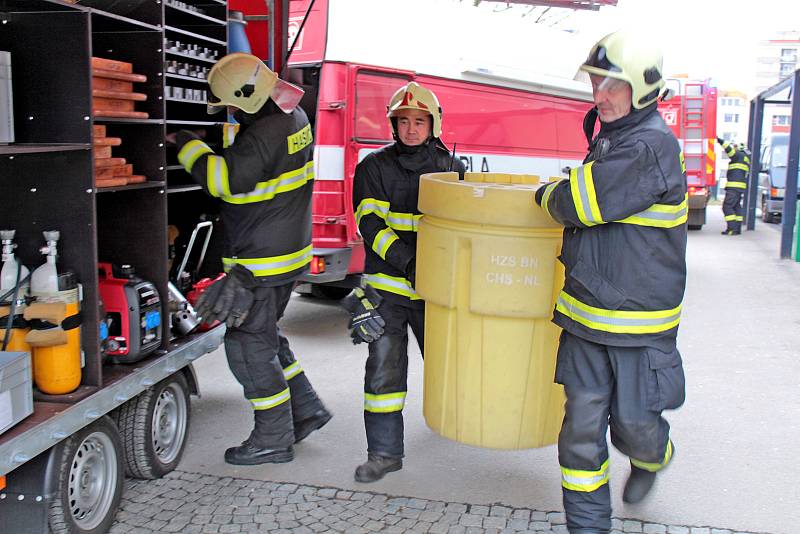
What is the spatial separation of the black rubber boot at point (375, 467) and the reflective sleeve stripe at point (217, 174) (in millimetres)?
1561

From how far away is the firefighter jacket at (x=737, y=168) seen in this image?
1577 centimetres

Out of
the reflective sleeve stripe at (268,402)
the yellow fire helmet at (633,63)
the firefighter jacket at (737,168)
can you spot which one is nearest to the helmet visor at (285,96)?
the reflective sleeve stripe at (268,402)

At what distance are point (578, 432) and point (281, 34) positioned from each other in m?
3.43

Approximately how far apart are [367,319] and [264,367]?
23.4 inches

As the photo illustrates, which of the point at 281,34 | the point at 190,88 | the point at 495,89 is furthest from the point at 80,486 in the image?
the point at 495,89

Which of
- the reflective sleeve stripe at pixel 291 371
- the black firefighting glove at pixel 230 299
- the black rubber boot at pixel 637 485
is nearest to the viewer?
the black rubber boot at pixel 637 485

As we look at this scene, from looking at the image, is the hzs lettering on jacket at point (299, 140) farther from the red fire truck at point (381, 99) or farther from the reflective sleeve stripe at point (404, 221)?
the red fire truck at point (381, 99)

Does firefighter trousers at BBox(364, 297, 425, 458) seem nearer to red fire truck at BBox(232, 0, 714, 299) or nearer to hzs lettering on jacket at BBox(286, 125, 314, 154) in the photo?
hzs lettering on jacket at BBox(286, 125, 314, 154)

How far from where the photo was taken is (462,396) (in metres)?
3.46

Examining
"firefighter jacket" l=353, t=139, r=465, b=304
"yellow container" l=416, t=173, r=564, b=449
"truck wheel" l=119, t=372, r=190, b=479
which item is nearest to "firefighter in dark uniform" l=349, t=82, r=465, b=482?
"firefighter jacket" l=353, t=139, r=465, b=304

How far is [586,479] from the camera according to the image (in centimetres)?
319

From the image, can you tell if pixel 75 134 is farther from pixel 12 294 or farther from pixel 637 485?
pixel 637 485

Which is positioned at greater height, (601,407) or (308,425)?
(601,407)

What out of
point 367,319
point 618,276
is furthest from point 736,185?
point 618,276
